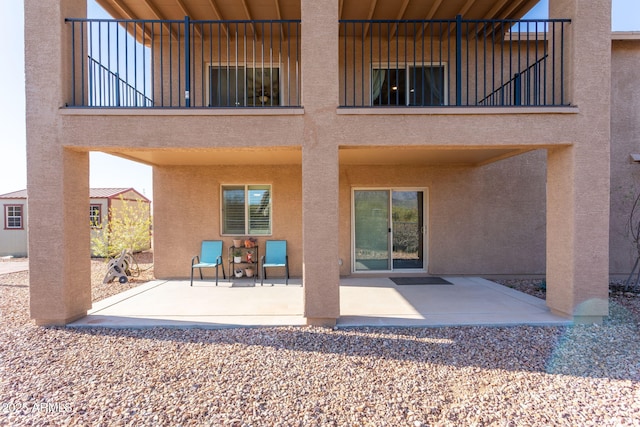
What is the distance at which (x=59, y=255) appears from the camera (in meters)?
4.52

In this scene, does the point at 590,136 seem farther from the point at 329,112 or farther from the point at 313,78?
the point at 313,78

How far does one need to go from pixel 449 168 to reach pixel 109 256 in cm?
1032

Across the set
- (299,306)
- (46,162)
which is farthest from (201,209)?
(299,306)

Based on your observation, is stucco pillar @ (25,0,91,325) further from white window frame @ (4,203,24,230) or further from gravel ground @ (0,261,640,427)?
white window frame @ (4,203,24,230)

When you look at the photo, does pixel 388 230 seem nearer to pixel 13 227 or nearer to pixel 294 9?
pixel 294 9

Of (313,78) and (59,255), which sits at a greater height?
(313,78)

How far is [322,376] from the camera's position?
327 cm

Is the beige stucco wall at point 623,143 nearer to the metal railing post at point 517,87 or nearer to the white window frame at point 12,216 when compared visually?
the metal railing post at point 517,87

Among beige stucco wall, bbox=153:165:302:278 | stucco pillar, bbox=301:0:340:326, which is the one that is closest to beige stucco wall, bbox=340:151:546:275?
beige stucco wall, bbox=153:165:302:278

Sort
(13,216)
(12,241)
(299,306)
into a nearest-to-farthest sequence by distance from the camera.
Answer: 1. (299,306)
2. (12,241)
3. (13,216)

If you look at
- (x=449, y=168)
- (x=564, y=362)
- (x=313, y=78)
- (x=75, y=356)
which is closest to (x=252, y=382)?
(x=75, y=356)

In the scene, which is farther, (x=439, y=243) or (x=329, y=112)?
(x=439, y=243)

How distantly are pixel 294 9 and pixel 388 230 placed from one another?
5.38 m

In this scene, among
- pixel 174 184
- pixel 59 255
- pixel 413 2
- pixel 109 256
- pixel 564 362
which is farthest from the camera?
pixel 109 256
